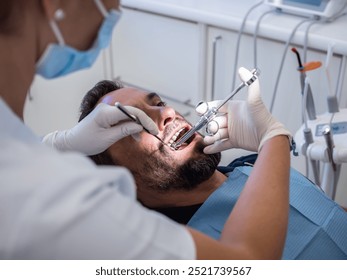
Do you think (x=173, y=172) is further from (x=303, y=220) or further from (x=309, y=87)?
(x=309, y=87)

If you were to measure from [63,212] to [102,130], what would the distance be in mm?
709

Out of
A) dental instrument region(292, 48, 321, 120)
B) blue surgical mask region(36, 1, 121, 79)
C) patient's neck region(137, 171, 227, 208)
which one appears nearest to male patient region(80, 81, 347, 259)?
patient's neck region(137, 171, 227, 208)

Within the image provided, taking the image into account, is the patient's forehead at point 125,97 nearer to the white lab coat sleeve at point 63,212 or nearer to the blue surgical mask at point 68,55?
the blue surgical mask at point 68,55

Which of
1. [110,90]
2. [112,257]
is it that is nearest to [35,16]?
[112,257]

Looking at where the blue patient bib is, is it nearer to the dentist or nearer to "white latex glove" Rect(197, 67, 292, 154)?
"white latex glove" Rect(197, 67, 292, 154)

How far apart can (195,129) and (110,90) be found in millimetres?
446

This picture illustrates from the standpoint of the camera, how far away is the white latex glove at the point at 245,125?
131 centimetres

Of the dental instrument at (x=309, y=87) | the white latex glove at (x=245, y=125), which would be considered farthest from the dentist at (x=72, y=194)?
the dental instrument at (x=309, y=87)

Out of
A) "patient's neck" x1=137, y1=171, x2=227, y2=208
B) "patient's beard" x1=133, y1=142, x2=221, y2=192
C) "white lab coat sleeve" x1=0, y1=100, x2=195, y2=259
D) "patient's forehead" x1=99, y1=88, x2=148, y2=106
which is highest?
"white lab coat sleeve" x1=0, y1=100, x2=195, y2=259

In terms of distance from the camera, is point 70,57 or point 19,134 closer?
point 19,134

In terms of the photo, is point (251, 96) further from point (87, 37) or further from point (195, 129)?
point (87, 37)

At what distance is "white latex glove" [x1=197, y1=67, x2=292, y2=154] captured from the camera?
1310mm

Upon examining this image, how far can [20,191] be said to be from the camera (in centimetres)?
69

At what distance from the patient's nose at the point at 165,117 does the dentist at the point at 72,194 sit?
52 centimetres
